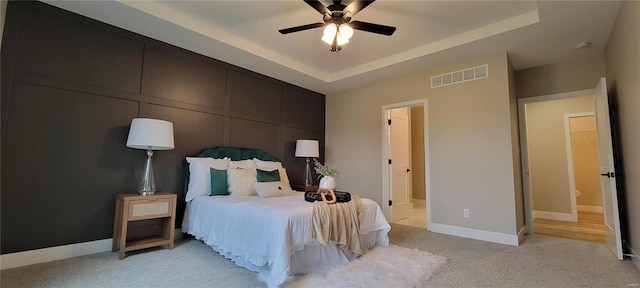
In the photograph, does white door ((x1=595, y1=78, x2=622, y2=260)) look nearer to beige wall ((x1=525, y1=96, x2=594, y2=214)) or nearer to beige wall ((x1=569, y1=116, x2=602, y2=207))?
beige wall ((x1=525, y1=96, x2=594, y2=214))

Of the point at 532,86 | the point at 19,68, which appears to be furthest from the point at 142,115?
the point at 532,86

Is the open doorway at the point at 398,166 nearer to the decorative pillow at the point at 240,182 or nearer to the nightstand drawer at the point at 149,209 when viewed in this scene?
the decorative pillow at the point at 240,182

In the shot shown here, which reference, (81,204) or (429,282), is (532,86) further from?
(81,204)

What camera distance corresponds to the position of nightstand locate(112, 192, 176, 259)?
2691 mm

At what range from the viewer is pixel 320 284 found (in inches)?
83.2

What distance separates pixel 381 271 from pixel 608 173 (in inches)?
112

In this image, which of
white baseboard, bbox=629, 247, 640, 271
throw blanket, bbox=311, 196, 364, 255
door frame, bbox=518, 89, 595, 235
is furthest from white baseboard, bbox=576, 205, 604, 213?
throw blanket, bbox=311, 196, 364, 255

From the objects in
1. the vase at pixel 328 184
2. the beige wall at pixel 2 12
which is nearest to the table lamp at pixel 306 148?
the vase at pixel 328 184

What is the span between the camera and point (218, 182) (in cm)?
335

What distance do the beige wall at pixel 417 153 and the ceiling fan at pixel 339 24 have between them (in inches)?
182

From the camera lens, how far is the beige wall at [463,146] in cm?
354

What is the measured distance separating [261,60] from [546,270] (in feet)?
13.7

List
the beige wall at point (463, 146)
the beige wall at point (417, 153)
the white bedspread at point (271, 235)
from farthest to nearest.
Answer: the beige wall at point (417, 153)
the beige wall at point (463, 146)
the white bedspread at point (271, 235)

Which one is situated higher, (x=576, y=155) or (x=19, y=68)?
(x=19, y=68)
